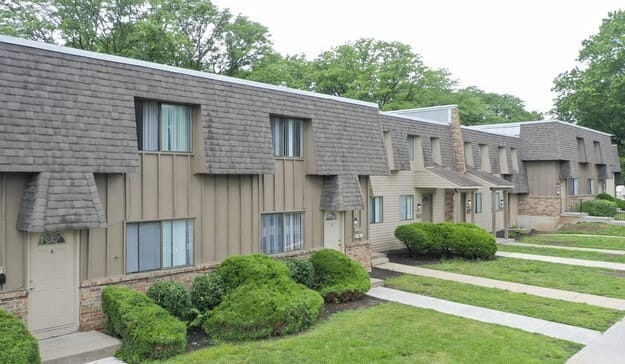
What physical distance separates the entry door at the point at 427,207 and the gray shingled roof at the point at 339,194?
8.75m

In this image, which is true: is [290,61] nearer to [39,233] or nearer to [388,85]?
[388,85]

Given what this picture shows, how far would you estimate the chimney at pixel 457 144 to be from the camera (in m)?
23.0

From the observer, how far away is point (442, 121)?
76.9 feet

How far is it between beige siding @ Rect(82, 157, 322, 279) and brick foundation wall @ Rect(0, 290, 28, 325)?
105 centimetres

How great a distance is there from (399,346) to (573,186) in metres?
27.8

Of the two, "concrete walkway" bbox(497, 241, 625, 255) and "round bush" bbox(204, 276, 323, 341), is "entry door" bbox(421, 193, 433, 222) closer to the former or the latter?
"concrete walkway" bbox(497, 241, 625, 255)

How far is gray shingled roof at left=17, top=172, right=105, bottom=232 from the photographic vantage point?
8.02 m

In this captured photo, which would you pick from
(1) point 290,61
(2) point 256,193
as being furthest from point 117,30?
(2) point 256,193

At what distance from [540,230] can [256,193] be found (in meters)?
22.5

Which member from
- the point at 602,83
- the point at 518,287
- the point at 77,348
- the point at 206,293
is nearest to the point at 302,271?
the point at 206,293

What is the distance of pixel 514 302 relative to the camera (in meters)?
11.6

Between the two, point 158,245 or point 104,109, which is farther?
point 158,245

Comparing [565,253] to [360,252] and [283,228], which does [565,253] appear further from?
[283,228]

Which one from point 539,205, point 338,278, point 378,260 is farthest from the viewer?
point 539,205
